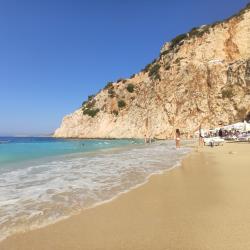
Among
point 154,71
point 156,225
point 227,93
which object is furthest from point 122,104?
point 156,225

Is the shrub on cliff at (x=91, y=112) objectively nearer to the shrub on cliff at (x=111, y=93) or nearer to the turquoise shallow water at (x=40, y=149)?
the shrub on cliff at (x=111, y=93)

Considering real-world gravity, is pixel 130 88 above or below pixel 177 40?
below

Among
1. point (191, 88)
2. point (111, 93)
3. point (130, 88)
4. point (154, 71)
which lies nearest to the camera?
point (191, 88)

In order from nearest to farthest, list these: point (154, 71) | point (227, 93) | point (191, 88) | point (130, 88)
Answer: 1. point (227, 93)
2. point (191, 88)
3. point (154, 71)
4. point (130, 88)

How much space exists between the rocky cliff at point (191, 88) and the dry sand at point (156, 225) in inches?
1837

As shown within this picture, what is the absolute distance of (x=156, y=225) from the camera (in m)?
4.57

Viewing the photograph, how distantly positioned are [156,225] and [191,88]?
53979 millimetres

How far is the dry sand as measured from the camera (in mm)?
3832

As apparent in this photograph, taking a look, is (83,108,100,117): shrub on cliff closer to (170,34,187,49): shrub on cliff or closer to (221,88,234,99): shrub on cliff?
(170,34,187,49): shrub on cliff

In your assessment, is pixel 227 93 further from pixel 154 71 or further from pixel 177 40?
pixel 177 40

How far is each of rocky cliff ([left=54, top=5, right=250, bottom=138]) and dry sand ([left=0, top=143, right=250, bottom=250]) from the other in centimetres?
4666

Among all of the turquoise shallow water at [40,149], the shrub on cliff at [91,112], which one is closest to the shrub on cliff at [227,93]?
the turquoise shallow water at [40,149]

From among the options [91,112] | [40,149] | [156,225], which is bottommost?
[156,225]

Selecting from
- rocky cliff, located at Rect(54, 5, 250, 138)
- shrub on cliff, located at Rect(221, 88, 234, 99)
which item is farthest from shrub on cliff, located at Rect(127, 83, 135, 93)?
shrub on cliff, located at Rect(221, 88, 234, 99)
